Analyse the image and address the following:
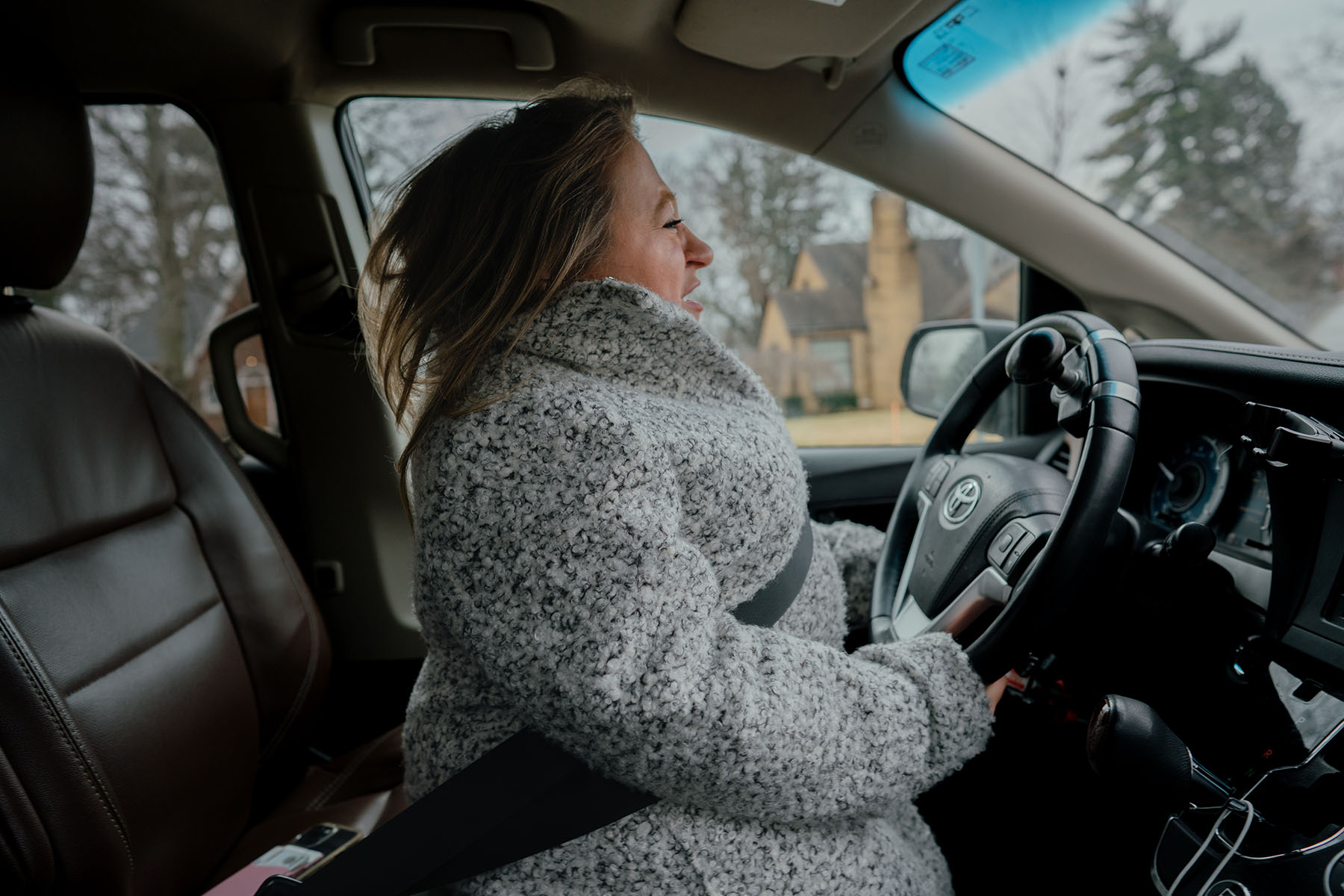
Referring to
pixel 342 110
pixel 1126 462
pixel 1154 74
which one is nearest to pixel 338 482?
pixel 342 110

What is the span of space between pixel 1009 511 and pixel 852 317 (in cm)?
126

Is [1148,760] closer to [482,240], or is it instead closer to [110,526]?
[482,240]

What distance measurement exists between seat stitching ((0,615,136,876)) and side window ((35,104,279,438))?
96 cm

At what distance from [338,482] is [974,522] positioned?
1445mm

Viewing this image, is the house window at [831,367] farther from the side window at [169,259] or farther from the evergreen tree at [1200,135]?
the side window at [169,259]

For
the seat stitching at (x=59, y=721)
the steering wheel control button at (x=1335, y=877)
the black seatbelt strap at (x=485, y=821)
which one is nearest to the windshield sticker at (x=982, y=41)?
the black seatbelt strap at (x=485, y=821)

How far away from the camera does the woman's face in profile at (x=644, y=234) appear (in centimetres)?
100

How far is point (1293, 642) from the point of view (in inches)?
33.5

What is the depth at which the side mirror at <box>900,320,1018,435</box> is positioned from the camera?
2047 millimetres

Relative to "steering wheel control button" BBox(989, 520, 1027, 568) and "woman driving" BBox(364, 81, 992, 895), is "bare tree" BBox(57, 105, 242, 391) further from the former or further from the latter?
"steering wheel control button" BBox(989, 520, 1027, 568)

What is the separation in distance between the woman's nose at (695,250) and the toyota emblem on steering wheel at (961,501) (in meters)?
0.46

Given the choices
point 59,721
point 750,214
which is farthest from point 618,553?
point 750,214

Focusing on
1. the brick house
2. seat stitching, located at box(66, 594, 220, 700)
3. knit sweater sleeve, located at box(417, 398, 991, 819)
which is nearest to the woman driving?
knit sweater sleeve, located at box(417, 398, 991, 819)

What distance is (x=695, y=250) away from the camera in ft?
3.68
